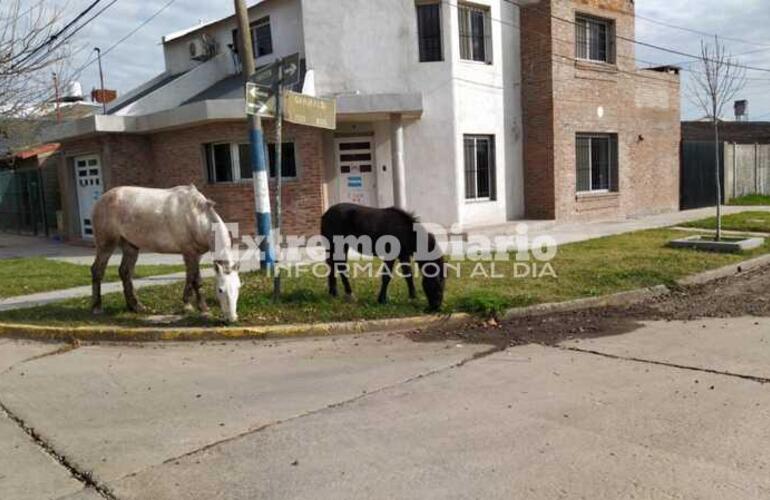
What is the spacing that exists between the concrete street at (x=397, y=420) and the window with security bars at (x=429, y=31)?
10.9 metres

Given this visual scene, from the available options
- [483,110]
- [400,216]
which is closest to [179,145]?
[483,110]

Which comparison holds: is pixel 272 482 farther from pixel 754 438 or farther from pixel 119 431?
pixel 754 438

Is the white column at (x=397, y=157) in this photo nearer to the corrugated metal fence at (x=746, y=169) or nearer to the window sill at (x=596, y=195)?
the window sill at (x=596, y=195)

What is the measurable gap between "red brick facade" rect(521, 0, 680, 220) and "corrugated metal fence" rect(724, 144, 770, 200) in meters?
6.65

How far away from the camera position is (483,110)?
666 inches

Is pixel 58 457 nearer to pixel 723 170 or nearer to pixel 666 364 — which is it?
pixel 666 364

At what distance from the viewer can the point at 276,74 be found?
8.51 meters

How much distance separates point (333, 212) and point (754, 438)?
581cm

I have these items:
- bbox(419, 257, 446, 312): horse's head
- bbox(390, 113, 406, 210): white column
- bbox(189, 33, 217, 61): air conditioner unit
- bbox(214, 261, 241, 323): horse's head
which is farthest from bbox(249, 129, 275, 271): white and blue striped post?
bbox(189, 33, 217, 61): air conditioner unit

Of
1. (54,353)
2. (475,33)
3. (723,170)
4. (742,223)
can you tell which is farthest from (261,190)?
(723,170)

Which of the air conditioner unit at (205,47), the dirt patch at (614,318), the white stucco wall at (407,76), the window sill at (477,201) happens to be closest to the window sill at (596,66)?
the white stucco wall at (407,76)

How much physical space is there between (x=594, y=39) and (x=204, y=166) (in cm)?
1221

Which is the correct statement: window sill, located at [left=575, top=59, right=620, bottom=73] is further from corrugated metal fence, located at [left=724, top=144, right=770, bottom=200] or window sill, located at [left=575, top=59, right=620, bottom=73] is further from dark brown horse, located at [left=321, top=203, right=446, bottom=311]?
dark brown horse, located at [left=321, top=203, right=446, bottom=311]

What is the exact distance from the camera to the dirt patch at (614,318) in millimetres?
7203
